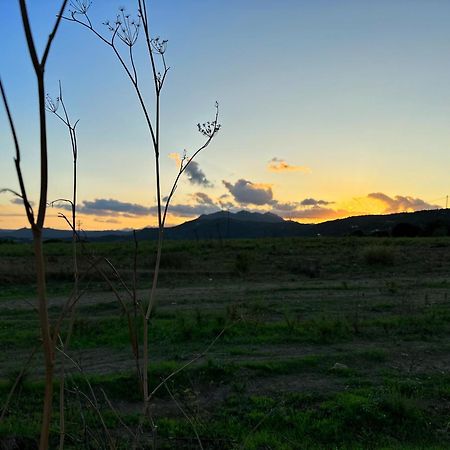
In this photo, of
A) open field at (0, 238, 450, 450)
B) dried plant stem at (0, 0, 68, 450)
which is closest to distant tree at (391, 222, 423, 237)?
open field at (0, 238, 450, 450)

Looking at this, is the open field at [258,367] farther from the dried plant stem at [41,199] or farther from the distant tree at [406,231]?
the distant tree at [406,231]

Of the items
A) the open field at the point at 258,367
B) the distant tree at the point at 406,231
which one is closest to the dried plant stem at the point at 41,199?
the open field at the point at 258,367

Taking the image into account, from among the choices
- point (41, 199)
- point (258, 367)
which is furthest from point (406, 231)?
point (41, 199)

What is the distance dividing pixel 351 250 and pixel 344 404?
890 inches

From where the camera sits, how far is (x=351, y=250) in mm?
28281

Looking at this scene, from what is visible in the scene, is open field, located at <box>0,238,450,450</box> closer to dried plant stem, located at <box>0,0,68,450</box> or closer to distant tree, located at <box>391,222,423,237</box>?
dried plant stem, located at <box>0,0,68,450</box>

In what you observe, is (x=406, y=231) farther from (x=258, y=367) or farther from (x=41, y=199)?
(x=41, y=199)

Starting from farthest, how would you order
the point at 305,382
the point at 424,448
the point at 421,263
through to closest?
the point at 421,263
the point at 305,382
the point at 424,448

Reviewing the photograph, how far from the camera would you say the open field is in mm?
5570

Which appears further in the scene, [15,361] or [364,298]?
[364,298]

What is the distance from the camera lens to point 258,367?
762 centimetres

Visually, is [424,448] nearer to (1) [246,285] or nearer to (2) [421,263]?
(1) [246,285]

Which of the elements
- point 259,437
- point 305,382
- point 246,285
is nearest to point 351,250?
point 246,285

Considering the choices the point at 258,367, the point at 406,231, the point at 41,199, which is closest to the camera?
the point at 41,199
